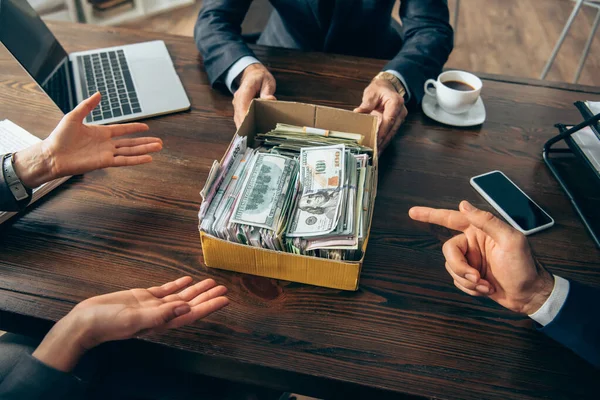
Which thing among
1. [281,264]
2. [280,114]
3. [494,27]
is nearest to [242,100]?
[280,114]

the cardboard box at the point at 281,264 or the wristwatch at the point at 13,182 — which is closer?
the cardboard box at the point at 281,264

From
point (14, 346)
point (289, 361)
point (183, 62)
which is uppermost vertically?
point (183, 62)

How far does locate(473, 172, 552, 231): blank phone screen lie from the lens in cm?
98

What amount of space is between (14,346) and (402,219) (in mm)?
891

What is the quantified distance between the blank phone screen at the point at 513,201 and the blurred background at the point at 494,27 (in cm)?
218

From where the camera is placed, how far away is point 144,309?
2.49 feet

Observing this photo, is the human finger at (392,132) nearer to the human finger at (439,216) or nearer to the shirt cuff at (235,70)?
the human finger at (439,216)

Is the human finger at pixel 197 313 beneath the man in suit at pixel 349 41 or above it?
beneath

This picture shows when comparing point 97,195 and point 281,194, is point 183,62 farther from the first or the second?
point 281,194

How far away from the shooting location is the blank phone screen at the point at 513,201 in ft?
3.22

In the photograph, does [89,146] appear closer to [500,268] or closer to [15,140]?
[15,140]

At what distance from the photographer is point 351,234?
2.59ft

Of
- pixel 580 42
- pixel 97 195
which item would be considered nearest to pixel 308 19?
pixel 97 195

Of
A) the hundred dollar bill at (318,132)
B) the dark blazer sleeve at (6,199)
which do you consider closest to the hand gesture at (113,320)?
the dark blazer sleeve at (6,199)
